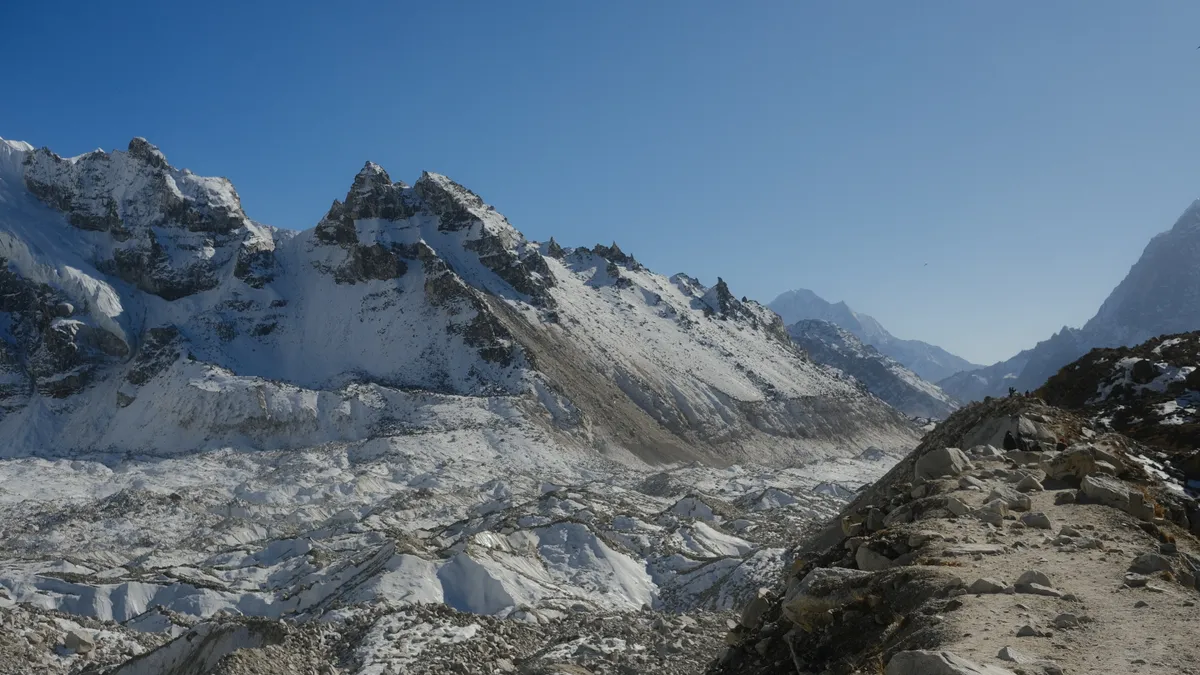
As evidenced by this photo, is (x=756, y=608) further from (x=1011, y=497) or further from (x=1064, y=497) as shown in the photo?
(x=1064, y=497)

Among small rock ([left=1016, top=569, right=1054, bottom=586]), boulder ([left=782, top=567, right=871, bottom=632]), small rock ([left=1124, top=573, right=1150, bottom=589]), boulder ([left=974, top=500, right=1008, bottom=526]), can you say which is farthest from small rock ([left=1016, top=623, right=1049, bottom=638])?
boulder ([left=974, top=500, right=1008, bottom=526])

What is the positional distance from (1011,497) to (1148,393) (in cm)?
1345

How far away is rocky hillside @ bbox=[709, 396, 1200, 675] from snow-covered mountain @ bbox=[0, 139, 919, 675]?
6930mm

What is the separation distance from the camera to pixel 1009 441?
15.0 m

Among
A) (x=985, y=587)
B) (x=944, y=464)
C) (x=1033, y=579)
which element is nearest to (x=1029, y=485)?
(x=944, y=464)

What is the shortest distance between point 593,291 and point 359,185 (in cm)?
4012

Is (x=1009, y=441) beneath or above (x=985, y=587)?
above

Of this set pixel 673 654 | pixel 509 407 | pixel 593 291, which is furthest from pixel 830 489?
pixel 593 291

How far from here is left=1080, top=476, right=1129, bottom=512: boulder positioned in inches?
401

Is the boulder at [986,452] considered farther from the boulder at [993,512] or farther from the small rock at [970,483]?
the boulder at [993,512]

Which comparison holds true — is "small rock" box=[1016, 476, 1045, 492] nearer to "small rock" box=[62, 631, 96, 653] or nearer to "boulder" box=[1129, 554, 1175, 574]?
"boulder" box=[1129, 554, 1175, 574]

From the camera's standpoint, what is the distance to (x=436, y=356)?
101m

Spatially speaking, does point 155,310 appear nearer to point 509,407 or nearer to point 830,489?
point 509,407

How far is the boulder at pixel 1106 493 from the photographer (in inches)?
401
